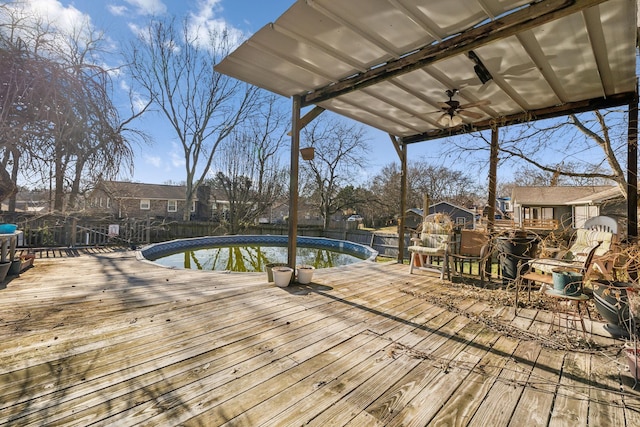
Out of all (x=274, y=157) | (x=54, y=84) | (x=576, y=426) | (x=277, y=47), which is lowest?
(x=576, y=426)

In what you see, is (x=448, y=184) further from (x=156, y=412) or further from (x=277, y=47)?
(x=156, y=412)

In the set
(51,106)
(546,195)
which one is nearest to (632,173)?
(51,106)

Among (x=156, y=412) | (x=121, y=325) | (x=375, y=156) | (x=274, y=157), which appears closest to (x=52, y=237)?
(x=121, y=325)

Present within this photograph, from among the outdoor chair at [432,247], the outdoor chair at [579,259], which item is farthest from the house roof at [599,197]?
the outdoor chair at [432,247]

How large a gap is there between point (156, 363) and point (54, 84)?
2100mm

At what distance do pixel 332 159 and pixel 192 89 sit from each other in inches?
345

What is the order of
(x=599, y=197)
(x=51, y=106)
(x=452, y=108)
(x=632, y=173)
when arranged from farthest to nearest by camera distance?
(x=599, y=197)
(x=452, y=108)
(x=632, y=173)
(x=51, y=106)

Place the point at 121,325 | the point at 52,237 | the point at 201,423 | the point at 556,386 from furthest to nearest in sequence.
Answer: the point at 52,237, the point at 121,325, the point at 556,386, the point at 201,423

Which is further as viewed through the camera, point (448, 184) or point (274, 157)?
point (448, 184)

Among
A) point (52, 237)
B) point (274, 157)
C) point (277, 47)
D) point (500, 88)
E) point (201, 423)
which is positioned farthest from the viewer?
point (274, 157)

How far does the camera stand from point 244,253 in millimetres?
10242

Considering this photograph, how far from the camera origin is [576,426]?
1402mm

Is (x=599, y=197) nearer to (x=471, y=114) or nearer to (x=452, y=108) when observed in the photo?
(x=471, y=114)

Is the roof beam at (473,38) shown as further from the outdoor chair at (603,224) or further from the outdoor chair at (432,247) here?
the outdoor chair at (603,224)
